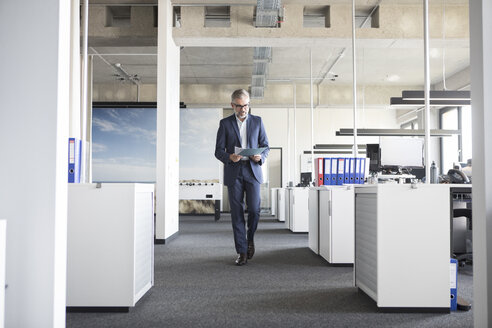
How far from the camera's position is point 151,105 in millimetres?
11195

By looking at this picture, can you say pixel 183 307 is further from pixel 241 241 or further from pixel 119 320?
pixel 241 241

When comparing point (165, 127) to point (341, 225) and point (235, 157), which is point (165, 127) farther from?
point (341, 225)

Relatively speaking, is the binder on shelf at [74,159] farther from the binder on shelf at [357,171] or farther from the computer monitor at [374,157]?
the computer monitor at [374,157]

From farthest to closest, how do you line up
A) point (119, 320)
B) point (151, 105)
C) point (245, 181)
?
point (151, 105), point (245, 181), point (119, 320)

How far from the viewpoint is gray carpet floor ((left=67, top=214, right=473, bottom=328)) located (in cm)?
259

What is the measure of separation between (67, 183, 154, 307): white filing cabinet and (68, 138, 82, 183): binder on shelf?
0.14 metres

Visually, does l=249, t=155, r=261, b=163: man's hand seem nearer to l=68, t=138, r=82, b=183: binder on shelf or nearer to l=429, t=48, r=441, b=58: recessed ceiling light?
l=68, t=138, r=82, b=183: binder on shelf

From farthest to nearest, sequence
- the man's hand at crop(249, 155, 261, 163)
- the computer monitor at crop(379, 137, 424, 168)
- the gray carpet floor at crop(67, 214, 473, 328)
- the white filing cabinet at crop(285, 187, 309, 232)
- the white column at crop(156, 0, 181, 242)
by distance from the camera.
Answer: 1. the white filing cabinet at crop(285, 187, 309, 232)
2. the white column at crop(156, 0, 181, 242)
3. the computer monitor at crop(379, 137, 424, 168)
4. the man's hand at crop(249, 155, 261, 163)
5. the gray carpet floor at crop(67, 214, 473, 328)

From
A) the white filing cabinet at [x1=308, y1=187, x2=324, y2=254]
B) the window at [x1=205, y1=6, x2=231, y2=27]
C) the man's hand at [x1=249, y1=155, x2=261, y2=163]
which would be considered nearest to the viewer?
the man's hand at [x1=249, y1=155, x2=261, y2=163]

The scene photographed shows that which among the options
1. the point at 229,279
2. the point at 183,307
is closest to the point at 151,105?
the point at 229,279

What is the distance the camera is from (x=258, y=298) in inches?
124

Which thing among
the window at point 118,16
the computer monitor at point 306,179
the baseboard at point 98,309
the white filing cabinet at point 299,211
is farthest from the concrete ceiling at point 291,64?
the baseboard at point 98,309

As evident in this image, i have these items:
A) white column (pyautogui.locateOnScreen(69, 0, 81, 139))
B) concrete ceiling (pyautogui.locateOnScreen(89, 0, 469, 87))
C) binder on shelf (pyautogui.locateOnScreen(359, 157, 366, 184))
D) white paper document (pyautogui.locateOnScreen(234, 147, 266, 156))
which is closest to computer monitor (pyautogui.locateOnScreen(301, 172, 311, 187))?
concrete ceiling (pyautogui.locateOnScreen(89, 0, 469, 87))

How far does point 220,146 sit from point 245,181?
16.2 inches
